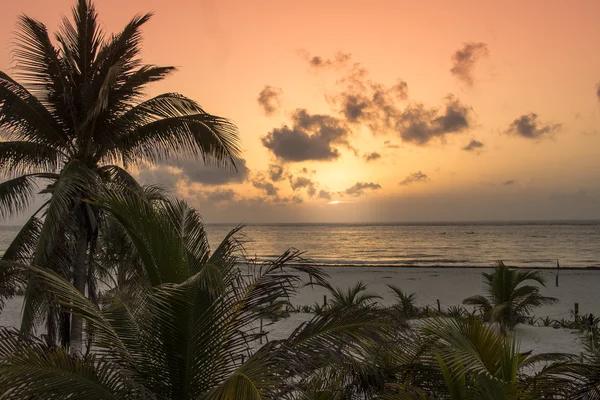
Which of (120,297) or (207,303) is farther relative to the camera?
(120,297)

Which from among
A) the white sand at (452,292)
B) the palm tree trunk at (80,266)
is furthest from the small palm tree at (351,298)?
the palm tree trunk at (80,266)

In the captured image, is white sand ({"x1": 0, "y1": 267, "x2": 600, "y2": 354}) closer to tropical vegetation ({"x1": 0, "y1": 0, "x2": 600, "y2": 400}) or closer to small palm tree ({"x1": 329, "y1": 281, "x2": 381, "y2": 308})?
small palm tree ({"x1": 329, "y1": 281, "x2": 381, "y2": 308})

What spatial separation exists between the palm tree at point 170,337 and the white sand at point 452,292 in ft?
37.5

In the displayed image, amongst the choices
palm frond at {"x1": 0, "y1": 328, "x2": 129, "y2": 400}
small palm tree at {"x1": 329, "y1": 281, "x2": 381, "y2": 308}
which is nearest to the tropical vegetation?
palm frond at {"x1": 0, "y1": 328, "x2": 129, "y2": 400}

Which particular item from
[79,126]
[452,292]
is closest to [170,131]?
[79,126]

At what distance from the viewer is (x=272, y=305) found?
185 inches

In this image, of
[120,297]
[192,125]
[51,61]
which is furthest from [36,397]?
[51,61]

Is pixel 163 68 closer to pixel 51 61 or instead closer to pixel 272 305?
pixel 51 61

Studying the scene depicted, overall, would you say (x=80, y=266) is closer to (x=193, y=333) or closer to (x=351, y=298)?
(x=193, y=333)

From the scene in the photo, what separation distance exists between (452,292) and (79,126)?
27.0 metres

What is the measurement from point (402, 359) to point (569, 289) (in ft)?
91.5

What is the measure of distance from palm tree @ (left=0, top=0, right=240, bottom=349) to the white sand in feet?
28.9

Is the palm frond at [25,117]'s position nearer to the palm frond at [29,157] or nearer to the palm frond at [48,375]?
the palm frond at [29,157]

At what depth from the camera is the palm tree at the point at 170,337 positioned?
4070 mm
